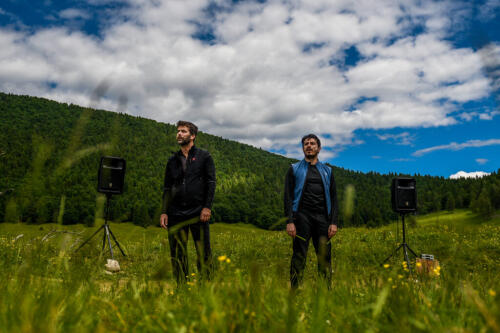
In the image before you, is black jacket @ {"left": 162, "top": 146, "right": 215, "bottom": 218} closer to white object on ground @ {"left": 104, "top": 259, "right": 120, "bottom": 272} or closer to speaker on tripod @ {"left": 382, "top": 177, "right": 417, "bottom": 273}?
white object on ground @ {"left": 104, "top": 259, "right": 120, "bottom": 272}

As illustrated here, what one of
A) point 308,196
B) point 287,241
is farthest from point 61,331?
point 287,241

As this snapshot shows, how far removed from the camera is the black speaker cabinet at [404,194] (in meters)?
7.50

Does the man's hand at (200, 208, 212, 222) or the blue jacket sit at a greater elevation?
the blue jacket

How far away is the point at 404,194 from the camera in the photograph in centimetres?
766

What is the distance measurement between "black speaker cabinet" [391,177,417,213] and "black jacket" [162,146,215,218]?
5050 mm

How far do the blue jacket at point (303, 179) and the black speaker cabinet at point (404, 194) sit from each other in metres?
3.72

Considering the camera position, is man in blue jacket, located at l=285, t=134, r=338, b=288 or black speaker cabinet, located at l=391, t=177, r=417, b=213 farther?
black speaker cabinet, located at l=391, t=177, r=417, b=213

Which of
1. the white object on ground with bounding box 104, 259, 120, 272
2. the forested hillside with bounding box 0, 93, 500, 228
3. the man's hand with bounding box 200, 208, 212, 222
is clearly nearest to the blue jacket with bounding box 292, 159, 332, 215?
the forested hillside with bounding box 0, 93, 500, 228

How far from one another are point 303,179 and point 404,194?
4411 mm

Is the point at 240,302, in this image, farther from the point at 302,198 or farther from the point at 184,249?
the point at 302,198

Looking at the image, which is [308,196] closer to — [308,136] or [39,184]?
[308,136]

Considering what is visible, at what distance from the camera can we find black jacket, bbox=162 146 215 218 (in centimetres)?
447

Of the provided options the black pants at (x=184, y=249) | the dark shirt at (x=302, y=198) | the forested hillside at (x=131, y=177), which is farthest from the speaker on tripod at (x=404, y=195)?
the black pants at (x=184, y=249)

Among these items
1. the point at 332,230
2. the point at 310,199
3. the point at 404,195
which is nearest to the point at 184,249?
the point at 310,199
